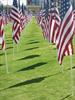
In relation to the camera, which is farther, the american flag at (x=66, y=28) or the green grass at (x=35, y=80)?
the green grass at (x=35, y=80)

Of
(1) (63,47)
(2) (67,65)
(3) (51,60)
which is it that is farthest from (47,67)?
(1) (63,47)

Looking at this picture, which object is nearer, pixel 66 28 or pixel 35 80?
pixel 66 28

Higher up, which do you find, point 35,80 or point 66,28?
point 66,28

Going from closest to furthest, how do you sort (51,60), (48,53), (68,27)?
(68,27) → (51,60) → (48,53)

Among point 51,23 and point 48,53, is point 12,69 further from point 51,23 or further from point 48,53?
point 48,53

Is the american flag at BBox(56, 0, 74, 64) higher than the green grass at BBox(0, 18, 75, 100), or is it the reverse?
the american flag at BBox(56, 0, 74, 64)

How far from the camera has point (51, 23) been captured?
77.4 ft

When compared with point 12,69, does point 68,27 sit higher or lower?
higher

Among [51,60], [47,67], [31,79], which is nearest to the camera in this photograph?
[31,79]

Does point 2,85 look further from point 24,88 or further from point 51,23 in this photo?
point 51,23

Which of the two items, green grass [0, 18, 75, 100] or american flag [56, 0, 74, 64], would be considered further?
green grass [0, 18, 75, 100]

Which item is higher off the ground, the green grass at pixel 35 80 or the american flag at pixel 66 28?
the american flag at pixel 66 28

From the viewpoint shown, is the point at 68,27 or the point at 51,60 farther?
the point at 51,60

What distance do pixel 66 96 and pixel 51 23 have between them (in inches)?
405
